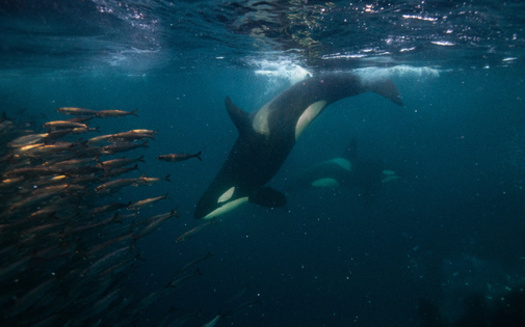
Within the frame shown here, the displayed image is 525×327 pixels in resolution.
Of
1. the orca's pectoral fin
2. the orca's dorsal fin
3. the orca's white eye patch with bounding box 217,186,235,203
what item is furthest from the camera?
the orca's pectoral fin

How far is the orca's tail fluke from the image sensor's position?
9.22 metres

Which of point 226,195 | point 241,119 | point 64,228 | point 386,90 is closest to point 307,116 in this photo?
point 241,119

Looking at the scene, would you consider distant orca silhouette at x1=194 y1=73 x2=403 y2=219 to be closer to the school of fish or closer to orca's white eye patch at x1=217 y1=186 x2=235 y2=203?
orca's white eye patch at x1=217 y1=186 x2=235 y2=203

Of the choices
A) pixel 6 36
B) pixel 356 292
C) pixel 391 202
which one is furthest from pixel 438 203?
pixel 6 36

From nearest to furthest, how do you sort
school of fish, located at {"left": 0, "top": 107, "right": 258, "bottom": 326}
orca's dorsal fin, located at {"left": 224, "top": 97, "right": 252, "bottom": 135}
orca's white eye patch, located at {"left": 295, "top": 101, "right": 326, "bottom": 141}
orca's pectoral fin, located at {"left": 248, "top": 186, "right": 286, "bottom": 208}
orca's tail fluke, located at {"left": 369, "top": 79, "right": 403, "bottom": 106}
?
school of fish, located at {"left": 0, "top": 107, "right": 258, "bottom": 326}, orca's dorsal fin, located at {"left": 224, "top": 97, "right": 252, "bottom": 135}, orca's pectoral fin, located at {"left": 248, "top": 186, "right": 286, "bottom": 208}, orca's white eye patch, located at {"left": 295, "top": 101, "right": 326, "bottom": 141}, orca's tail fluke, located at {"left": 369, "top": 79, "right": 403, "bottom": 106}

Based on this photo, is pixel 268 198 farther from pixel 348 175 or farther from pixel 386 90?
pixel 348 175

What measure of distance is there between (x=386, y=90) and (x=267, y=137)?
460 centimetres

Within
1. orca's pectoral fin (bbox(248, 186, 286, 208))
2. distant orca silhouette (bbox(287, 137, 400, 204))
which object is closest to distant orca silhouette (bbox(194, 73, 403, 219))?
orca's pectoral fin (bbox(248, 186, 286, 208))

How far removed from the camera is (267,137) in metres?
8.12

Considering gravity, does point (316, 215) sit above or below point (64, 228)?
below

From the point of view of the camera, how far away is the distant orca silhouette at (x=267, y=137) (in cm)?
812

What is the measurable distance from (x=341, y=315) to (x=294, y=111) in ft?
32.4

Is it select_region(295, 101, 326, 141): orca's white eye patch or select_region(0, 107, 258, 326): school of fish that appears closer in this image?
select_region(0, 107, 258, 326): school of fish

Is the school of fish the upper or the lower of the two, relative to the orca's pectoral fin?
upper
